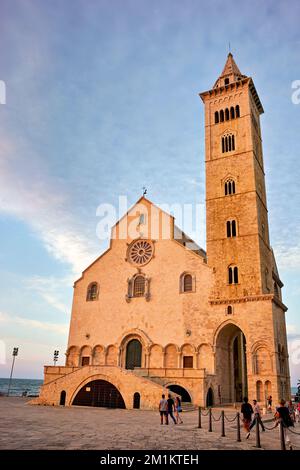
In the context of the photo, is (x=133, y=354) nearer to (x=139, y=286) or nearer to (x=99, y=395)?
(x=139, y=286)

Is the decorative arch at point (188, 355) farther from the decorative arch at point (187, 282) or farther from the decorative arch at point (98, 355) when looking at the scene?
the decorative arch at point (98, 355)

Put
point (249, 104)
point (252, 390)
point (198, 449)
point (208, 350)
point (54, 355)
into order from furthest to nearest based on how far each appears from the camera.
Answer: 1. point (54, 355)
2. point (249, 104)
3. point (208, 350)
4. point (252, 390)
5. point (198, 449)

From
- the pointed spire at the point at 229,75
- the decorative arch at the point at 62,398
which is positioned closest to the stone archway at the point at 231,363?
the decorative arch at the point at 62,398

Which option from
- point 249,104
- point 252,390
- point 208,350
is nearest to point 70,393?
point 208,350

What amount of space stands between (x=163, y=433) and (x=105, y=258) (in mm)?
26201

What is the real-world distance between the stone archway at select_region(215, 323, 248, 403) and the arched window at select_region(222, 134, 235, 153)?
1786cm

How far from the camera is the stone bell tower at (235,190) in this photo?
32750 mm

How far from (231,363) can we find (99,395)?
41.4 feet

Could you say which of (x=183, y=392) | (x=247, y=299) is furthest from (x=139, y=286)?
(x=183, y=392)

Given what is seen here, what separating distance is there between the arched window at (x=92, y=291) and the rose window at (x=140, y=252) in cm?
491

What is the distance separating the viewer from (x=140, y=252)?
3809 cm

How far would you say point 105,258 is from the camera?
131ft
